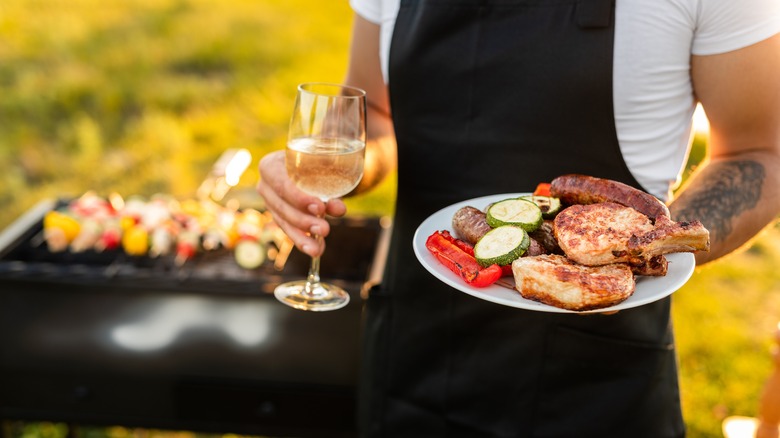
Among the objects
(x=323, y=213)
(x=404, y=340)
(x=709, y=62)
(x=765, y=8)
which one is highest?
(x=765, y=8)

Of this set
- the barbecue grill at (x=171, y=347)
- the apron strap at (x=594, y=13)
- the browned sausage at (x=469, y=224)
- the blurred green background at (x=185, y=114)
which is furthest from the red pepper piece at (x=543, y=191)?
the blurred green background at (x=185, y=114)

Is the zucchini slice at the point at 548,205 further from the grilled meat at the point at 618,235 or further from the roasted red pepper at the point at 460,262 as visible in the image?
the roasted red pepper at the point at 460,262

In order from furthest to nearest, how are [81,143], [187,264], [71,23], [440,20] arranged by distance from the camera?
[71,23] < [81,143] < [187,264] < [440,20]

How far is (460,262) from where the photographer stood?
4.74ft

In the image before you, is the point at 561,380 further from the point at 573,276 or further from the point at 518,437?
the point at 573,276

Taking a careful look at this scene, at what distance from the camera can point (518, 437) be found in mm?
2129

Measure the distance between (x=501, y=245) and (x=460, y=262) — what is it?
121 millimetres

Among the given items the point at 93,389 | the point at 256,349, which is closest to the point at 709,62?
the point at 256,349

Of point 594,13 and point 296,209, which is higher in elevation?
point 594,13

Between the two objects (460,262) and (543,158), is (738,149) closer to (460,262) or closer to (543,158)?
(543,158)

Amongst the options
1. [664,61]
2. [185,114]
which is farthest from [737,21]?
[185,114]

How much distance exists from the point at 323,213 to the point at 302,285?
39 cm

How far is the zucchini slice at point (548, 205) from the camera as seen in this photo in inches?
65.9

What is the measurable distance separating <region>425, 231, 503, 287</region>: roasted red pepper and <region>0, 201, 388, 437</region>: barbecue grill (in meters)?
1.53
